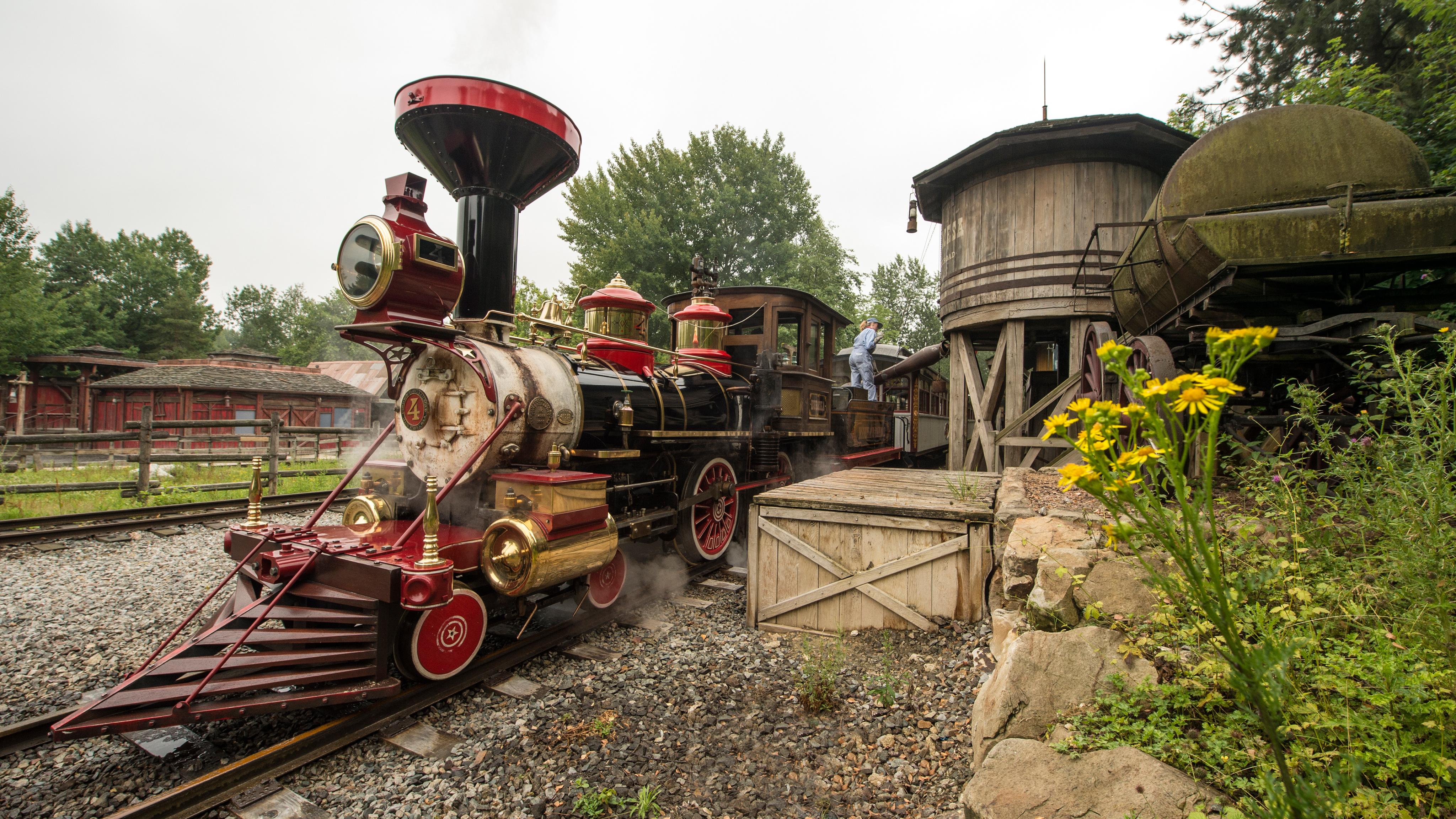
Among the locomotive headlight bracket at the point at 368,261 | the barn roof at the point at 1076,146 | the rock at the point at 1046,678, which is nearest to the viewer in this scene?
the rock at the point at 1046,678

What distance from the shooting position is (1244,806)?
154cm

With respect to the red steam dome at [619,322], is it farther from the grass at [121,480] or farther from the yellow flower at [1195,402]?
the grass at [121,480]

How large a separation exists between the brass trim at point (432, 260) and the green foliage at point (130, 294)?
38.5m

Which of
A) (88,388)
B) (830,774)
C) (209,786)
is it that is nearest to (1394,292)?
(830,774)

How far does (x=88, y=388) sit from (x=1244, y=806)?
30.9 metres

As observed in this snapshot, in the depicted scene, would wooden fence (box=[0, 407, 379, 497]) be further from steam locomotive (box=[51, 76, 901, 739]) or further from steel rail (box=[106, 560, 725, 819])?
steel rail (box=[106, 560, 725, 819])

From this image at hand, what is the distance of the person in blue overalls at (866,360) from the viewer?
11.9m

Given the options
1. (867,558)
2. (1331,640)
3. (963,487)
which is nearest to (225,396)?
(867,558)

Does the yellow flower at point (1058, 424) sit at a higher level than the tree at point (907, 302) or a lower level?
lower

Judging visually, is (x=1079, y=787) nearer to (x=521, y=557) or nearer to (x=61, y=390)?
(x=521, y=557)

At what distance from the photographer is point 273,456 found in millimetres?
9344

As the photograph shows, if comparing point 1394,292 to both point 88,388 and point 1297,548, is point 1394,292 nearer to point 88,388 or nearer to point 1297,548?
point 1297,548

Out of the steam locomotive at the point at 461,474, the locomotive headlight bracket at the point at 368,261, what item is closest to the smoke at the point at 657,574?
the steam locomotive at the point at 461,474

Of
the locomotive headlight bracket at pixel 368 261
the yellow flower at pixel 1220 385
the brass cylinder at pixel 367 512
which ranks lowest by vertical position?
the brass cylinder at pixel 367 512
